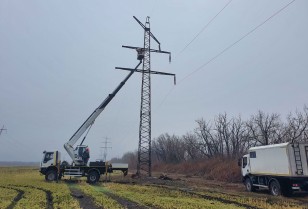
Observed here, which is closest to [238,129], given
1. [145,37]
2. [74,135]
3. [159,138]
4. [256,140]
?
[256,140]

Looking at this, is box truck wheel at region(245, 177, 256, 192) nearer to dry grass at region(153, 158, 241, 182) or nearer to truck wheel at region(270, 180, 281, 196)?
truck wheel at region(270, 180, 281, 196)

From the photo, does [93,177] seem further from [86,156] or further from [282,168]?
[282,168]

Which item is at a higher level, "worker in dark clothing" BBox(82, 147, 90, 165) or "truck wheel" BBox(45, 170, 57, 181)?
"worker in dark clothing" BBox(82, 147, 90, 165)

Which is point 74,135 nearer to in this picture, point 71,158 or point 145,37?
point 71,158

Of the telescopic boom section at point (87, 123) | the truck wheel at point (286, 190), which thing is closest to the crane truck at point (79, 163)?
the telescopic boom section at point (87, 123)

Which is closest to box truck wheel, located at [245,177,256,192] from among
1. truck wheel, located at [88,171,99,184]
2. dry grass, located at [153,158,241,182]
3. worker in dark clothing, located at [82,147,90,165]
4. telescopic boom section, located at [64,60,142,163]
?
dry grass, located at [153,158,241,182]

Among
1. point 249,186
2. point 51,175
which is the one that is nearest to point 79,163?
point 51,175

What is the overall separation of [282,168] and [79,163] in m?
19.5

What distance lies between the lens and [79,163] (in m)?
30.0

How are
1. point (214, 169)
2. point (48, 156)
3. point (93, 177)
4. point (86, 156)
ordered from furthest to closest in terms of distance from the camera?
1. point (214, 169)
2. point (86, 156)
3. point (48, 156)
4. point (93, 177)

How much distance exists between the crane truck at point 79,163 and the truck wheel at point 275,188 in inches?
620

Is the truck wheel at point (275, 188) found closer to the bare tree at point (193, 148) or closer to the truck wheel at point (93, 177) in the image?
the truck wheel at point (93, 177)

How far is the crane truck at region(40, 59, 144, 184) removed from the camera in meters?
29.7

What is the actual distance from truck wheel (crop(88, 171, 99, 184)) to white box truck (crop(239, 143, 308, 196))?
50.8ft
